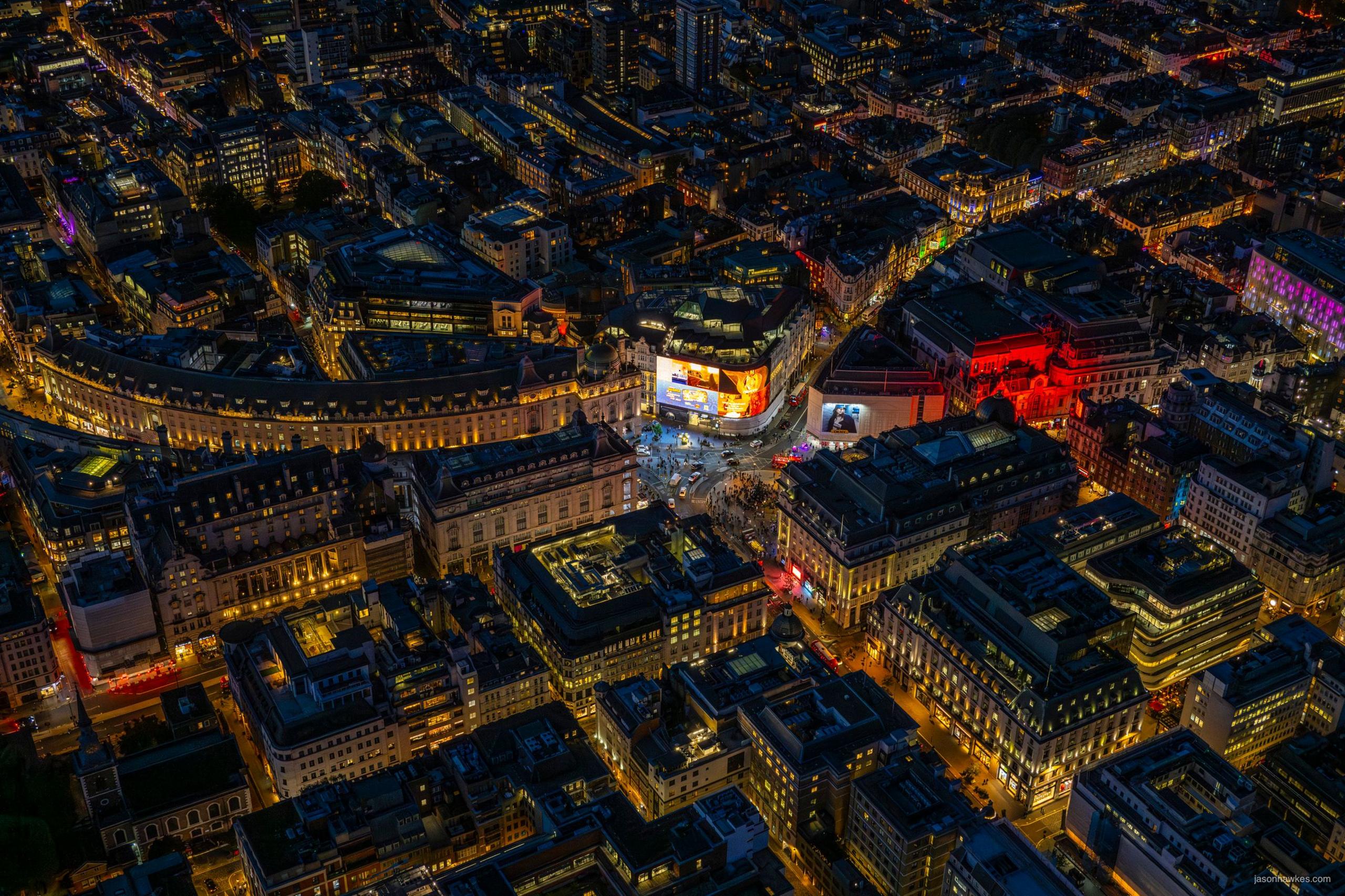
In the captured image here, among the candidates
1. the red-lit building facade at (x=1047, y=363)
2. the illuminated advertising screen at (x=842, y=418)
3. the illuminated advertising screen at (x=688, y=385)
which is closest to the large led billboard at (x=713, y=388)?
the illuminated advertising screen at (x=688, y=385)

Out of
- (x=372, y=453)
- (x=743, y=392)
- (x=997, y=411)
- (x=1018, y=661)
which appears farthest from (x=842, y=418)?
(x=372, y=453)

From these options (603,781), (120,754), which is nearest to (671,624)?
(603,781)

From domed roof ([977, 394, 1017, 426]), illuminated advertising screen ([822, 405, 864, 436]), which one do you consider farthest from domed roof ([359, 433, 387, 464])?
domed roof ([977, 394, 1017, 426])

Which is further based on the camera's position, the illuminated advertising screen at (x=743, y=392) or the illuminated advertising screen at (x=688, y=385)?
the illuminated advertising screen at (x=688, y=385)

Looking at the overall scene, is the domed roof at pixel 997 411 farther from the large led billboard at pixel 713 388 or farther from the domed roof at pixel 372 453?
the domed roof at pixel 372 453

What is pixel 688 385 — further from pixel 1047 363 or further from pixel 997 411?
pixel 1047 363

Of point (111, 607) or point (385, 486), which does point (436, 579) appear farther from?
point (111, 607)
